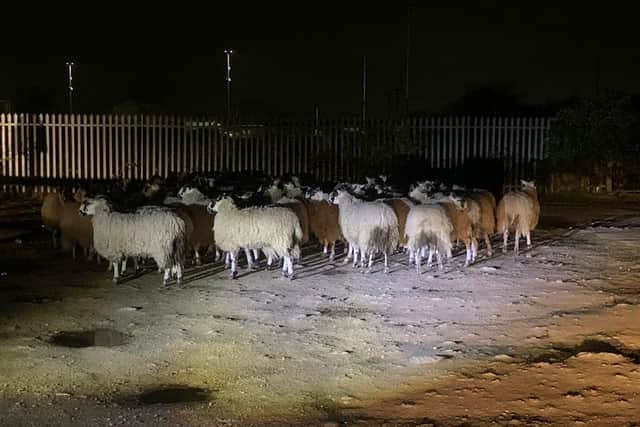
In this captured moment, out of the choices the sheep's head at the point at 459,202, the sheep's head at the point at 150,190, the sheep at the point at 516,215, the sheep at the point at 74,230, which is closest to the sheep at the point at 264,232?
the sheep at the point at 74,230

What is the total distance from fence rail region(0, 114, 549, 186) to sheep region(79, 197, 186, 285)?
1569 cm

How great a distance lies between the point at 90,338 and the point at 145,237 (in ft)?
10.1

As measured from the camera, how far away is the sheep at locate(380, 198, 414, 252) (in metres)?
14.1

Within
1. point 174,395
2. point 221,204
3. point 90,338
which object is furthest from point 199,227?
point 174,395

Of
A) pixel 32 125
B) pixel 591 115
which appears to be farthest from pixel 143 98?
pixel 591 115

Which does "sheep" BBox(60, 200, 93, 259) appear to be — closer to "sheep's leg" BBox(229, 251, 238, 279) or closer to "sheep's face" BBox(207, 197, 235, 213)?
"sheep's face" BBox(207, 197, 235, 213)

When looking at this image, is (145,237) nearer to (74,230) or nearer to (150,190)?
(74,230)

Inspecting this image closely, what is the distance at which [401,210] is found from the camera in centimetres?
1445

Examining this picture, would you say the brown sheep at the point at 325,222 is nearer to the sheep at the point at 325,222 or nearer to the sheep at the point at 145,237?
the sheep at the point at 325,222

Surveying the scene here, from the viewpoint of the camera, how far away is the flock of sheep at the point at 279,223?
11945 mm

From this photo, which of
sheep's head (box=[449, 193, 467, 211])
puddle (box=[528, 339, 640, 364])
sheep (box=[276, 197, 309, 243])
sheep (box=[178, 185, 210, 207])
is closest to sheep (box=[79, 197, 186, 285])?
sheep (box=[178, 185, 210, 207])

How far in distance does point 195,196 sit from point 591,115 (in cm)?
1818

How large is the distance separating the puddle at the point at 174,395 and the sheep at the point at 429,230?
20.8 ft

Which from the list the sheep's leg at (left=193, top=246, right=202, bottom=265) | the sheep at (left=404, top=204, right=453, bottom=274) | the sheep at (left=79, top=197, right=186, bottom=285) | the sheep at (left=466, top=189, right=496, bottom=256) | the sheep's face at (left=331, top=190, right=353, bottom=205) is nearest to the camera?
the sheep at (left=79, top=197, right=186, bottom=285)
